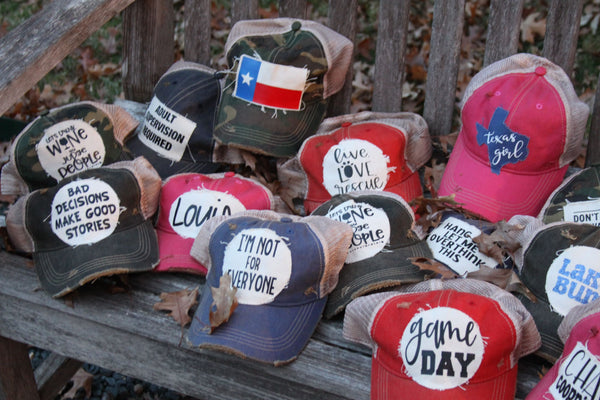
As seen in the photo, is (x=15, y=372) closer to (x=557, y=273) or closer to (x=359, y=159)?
(x=359, y=159)

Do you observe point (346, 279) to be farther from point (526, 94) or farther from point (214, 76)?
point (214, 76)

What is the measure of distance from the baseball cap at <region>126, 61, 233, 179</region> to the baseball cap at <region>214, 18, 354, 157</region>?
0.27 feet

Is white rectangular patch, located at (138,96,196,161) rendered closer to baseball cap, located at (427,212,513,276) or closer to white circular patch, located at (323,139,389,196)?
white circular patch, located at (323,139,389,196)

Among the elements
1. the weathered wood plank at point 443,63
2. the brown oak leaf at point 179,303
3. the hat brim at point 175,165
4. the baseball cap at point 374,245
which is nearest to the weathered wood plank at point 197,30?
the hat brim at point 175,165

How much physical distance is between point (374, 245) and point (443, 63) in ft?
2.96

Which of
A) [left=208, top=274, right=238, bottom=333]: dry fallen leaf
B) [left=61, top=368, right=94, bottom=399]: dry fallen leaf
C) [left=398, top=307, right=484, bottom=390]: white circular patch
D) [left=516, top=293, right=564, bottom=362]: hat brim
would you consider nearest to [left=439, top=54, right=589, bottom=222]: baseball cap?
[left=516, top=293, right=564, bottom=362]: hat brim

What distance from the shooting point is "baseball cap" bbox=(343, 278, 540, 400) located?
1776 mm

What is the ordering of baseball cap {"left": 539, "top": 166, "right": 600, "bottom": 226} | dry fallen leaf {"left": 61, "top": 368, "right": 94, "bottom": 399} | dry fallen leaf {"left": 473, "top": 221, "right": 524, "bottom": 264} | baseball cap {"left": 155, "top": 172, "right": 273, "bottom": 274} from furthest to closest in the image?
1. dry fallen leaf {"left": 61, "top": 368, "right": 94, "bottom": 399}
2. baseball cap {"left": 155, "top": 172, "right": 273, "bottom": 274}
3. baseball cap {"left": 539, "top": 166, "right": 600, "bottom": 226}
4. dry fallen leaf {"left": 473, "top": 221, "right": 524, "bottom": 264}

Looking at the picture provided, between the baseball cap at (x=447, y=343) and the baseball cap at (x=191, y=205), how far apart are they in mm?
667

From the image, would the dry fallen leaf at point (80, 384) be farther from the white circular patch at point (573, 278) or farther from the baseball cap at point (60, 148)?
the white circular patch at point (573, 278)

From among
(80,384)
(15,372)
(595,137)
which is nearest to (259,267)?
(15,372)

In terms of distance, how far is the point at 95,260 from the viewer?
7.34ft

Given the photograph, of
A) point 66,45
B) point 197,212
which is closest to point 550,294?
point 197,212

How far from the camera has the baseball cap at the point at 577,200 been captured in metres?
2.23
